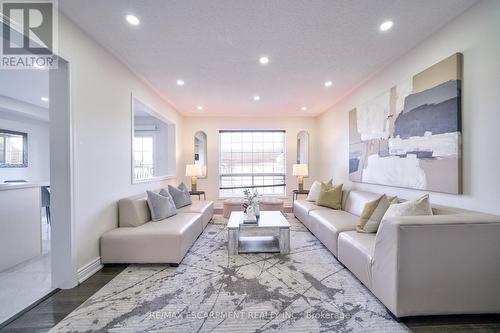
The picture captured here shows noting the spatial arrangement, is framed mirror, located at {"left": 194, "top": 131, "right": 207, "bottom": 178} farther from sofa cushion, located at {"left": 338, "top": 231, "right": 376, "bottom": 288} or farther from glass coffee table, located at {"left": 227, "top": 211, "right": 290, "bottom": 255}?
sofa cushion, located at {"left": 338, "top": 231, "right": 376, "bottom": 288}

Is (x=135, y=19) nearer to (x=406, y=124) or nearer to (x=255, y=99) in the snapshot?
(x=255, y=99)

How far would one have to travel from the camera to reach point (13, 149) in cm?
527

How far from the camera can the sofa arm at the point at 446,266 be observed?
1650 millimetres

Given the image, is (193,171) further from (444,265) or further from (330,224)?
(444,265)

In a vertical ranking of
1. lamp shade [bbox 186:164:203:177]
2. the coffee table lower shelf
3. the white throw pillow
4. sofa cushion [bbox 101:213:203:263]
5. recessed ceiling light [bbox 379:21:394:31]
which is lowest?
the coffee table lower shelf

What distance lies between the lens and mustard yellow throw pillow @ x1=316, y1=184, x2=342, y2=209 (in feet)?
13.2

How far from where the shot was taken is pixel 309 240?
353cm

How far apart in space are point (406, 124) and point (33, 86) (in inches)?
240

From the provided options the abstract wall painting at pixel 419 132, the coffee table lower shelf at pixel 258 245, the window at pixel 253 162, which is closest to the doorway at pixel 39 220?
the coffee table lower shelf at pixel 258 245

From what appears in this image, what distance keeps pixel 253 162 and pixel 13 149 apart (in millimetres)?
6062

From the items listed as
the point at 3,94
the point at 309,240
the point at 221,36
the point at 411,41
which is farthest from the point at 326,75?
the point at 3,94

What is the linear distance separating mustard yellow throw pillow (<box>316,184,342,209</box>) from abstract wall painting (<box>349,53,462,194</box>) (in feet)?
1.83

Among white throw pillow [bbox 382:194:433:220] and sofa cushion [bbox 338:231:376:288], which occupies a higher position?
white throw pillow [bbox 382:194:433:220]

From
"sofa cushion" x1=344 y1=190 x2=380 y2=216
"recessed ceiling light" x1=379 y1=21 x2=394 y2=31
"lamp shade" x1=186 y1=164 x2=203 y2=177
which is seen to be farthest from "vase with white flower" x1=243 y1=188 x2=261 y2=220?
"recessed ceiling light" x1=379 y1=21 x2=394 y2=31
